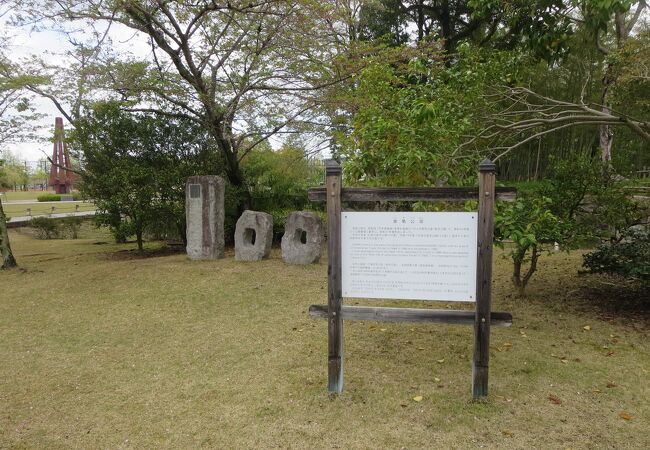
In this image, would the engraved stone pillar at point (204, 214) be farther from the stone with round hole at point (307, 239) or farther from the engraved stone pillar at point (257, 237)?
the stone with round hole at point (307, 239)

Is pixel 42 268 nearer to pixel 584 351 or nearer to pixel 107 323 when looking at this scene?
pixel 107 323

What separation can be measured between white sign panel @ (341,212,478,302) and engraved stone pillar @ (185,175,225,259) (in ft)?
23.2

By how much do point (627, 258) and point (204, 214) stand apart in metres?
8.00

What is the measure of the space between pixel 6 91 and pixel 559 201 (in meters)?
12.2

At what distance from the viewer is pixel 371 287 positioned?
3584mm

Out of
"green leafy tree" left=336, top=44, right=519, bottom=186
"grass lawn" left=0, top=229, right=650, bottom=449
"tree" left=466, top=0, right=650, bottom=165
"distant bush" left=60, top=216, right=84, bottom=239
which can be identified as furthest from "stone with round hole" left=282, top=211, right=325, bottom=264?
"distant bush" left=60, top=216, right=84, bottom=239

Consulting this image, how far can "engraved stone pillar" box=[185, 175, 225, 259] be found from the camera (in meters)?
10.1

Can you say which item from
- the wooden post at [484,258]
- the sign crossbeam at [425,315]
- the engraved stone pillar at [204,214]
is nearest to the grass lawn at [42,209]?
the engraved stone pillar at [204,214]

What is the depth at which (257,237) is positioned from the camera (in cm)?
1017

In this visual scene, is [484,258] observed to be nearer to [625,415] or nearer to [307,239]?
[625,415]

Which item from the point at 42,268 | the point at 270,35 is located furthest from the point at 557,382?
the point at 42,268

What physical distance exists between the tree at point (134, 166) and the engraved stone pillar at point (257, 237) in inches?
96.2

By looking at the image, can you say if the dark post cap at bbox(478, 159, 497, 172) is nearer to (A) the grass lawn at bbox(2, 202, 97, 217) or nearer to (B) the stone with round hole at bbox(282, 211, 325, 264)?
(B) the stone with round hole at bbox(282, 211, 325, 264)

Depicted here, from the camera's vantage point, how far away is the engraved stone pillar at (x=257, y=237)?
10031 millimetres
